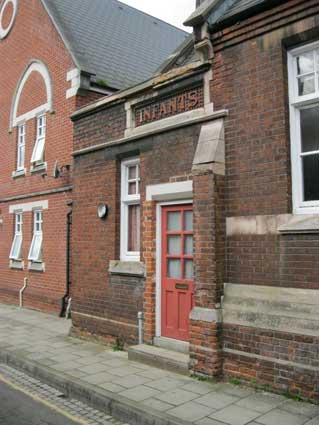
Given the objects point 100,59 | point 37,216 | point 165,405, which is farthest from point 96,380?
point 100,59

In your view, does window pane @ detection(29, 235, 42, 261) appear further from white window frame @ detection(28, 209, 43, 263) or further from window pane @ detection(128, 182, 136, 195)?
window pane @ detection(128, 182, 136, 195)

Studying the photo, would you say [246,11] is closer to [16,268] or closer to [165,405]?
[165,405]

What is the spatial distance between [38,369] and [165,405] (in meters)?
2.68

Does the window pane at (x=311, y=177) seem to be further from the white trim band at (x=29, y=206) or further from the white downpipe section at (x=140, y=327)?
the white trim band at (x=29, y=206)

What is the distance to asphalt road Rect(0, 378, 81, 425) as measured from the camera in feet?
16.4

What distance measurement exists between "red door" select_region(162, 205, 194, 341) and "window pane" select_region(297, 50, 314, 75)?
8.50ft

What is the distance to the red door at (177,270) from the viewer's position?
6.86m

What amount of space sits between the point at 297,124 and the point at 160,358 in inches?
153

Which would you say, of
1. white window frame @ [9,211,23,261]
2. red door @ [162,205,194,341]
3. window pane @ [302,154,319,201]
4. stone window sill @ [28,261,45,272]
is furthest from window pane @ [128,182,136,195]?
white window frame @ [9,211,23,261]

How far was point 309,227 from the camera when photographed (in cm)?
509

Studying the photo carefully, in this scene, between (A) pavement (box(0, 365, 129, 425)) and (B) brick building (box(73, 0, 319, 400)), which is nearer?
(A) pavement (box(0, 365, 129, 425))

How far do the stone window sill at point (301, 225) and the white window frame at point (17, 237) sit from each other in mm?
11100

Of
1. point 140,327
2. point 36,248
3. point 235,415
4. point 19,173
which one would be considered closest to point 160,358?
point 140,327

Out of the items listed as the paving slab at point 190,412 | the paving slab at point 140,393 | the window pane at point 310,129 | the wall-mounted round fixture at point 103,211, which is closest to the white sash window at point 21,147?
the wall-mounted round fixture at point 103,211
